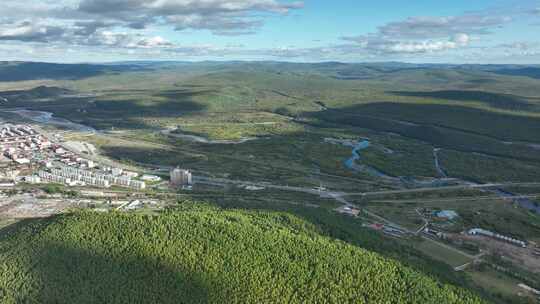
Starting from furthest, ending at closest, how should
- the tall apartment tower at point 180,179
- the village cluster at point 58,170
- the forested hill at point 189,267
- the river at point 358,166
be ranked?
the river at point 358,166, the tall apartment tower at point 180,179, the village cluster at point 58,170, the forested hill at point 189,267

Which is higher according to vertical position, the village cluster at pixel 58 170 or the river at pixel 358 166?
the village cluster at pixel 58 170

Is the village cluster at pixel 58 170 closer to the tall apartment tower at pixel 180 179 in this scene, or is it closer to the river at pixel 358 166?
the tall apartment tower at pixel 180 179

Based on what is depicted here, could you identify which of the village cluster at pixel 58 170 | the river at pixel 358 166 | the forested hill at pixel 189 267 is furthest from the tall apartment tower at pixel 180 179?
the river at pixel 358 166

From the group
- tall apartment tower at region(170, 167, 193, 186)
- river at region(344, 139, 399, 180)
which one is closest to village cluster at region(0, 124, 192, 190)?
tall apartment tower at region(170, 167, 193, 186)

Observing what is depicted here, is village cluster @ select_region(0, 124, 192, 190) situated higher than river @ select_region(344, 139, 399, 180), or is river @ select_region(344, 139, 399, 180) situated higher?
village cluster @ select_region(0, 124, 192, 190)

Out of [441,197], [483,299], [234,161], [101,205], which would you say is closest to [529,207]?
[441,197]

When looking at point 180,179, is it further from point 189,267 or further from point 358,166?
point 189,267

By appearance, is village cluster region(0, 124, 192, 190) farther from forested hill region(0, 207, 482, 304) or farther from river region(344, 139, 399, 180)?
→ river region(344, 139, 399, 180)

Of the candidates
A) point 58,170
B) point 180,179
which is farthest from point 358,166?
point 58,170
